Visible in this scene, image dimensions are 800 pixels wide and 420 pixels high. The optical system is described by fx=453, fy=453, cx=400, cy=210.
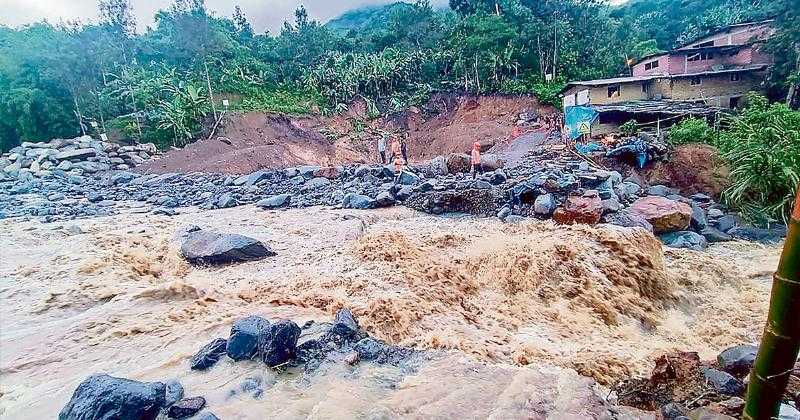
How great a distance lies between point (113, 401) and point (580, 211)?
21.3 ft

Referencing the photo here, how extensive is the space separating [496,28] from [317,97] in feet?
35.7

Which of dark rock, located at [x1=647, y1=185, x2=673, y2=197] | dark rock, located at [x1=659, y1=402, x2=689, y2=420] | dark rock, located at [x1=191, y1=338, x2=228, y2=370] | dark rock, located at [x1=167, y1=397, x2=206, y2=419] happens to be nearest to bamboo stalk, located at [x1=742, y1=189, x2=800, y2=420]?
dark rock, located at [x1=659, y1=402, x2=689, y2=420]

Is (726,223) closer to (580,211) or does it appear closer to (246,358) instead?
(580,211)

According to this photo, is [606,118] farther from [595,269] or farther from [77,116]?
[77,116]

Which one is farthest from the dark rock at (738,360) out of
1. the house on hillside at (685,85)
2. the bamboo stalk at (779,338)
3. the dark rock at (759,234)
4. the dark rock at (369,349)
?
the house on hillside at (685,85)

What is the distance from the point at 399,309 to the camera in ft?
14.4

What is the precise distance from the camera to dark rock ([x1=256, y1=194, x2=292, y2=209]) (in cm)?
982

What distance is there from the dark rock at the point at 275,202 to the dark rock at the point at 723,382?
8.41m

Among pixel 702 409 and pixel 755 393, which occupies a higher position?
pixel 755 393

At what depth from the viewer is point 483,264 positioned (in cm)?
582

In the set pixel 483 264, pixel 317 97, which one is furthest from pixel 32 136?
pixel 483 264

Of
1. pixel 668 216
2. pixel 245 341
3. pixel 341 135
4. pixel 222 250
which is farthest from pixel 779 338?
pixel 341 135

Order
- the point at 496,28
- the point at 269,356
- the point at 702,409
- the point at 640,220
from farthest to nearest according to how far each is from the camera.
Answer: the point at 496,28 → the point at 640,220 → the point at 269,356 → the point at 702,409

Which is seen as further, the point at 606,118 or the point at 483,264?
the point at 606,118
